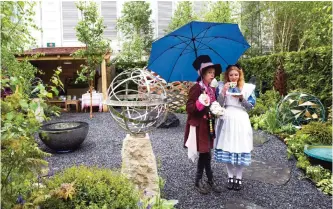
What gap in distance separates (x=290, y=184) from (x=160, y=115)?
2.02m

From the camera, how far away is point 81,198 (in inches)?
95.0

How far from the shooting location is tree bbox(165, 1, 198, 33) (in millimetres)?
15461

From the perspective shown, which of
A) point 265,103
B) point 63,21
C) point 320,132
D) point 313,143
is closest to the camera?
point 313,143

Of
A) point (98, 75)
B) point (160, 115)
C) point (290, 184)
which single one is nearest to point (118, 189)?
point (160, 115)

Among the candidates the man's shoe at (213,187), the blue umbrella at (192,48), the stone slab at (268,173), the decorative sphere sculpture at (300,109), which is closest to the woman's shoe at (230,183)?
the man's shoe at (213,187)

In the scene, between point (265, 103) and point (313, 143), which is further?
point (265, 103)

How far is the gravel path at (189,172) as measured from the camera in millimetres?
3252

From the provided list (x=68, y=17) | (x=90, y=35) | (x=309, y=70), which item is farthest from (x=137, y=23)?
(x=309, y=70)

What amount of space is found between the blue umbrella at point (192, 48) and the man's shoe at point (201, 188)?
1.36m

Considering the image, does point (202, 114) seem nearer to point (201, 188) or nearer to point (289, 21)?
point (201, 188)

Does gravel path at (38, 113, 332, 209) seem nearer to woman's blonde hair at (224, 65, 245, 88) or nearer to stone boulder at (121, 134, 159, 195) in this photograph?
stone boulder at (121, 134, 159, 195)

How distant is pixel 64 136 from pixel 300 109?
517cm

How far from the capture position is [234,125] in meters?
3.45

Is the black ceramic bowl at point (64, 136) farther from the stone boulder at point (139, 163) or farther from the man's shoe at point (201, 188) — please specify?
the man's shoe at point (201, 188)
